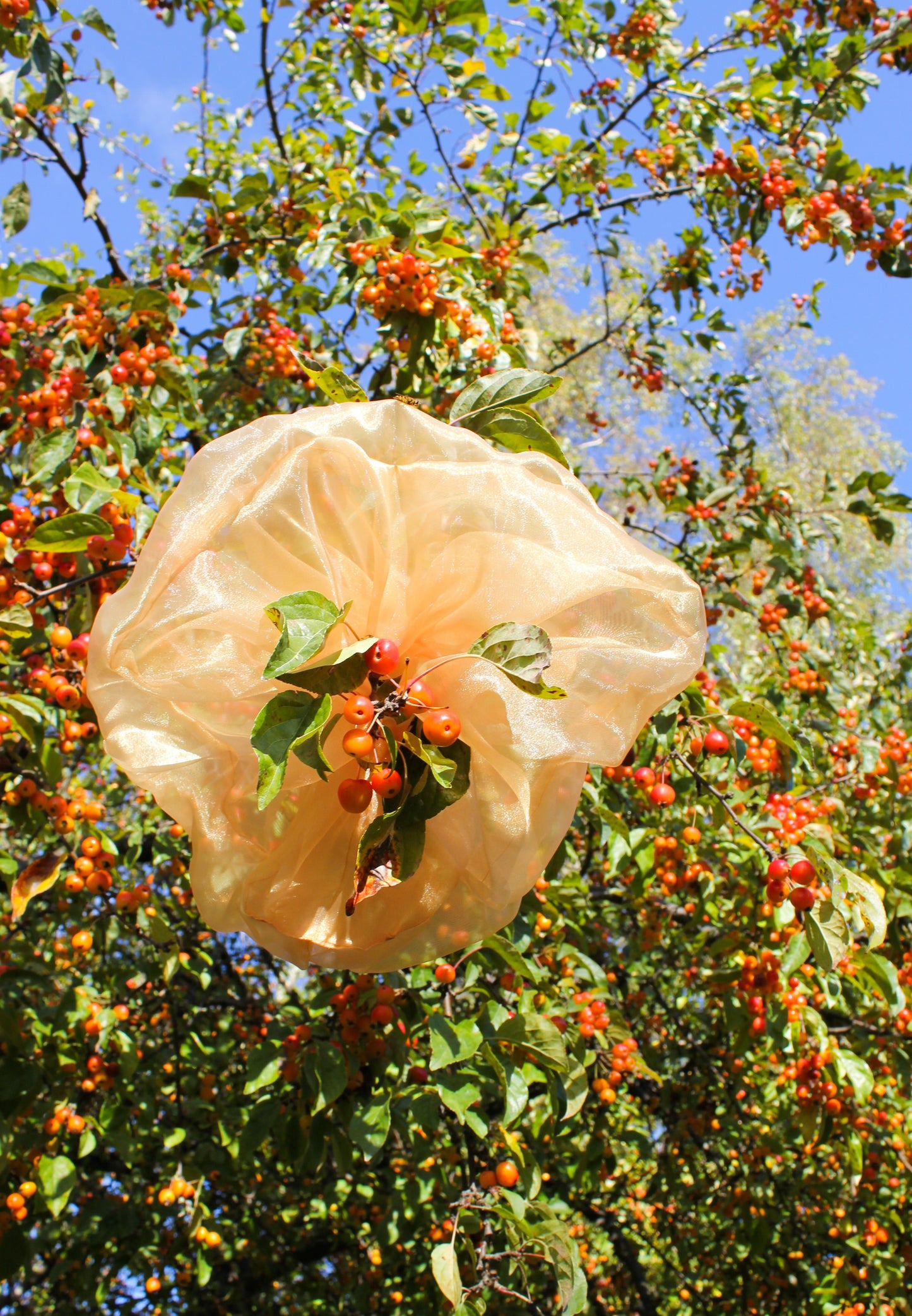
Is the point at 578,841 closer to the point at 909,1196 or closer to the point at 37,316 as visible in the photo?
the point at 909,1196

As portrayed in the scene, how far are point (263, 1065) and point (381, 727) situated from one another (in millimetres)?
1393

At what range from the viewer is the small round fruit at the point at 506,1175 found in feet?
6.37

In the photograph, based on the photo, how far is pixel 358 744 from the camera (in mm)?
878

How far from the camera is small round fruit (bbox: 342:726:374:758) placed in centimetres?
88

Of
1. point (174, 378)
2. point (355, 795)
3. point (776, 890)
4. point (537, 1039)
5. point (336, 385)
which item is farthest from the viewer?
point (174, 378)

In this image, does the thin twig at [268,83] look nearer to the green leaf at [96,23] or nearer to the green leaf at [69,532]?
the green leaf at [96,23]

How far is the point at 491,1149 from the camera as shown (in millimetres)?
2102

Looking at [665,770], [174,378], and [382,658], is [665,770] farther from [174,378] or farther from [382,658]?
[174,378]

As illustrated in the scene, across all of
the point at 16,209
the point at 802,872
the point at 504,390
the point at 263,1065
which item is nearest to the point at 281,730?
the point at 504,390

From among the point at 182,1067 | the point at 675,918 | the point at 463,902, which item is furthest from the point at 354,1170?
the point at 463,902

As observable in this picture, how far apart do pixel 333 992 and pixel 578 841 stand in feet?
5.75

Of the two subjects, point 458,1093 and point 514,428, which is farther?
point 458,1093

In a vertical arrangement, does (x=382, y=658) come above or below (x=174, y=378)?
below

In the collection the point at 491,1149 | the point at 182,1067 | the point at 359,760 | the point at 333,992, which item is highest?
the point at 359,760
